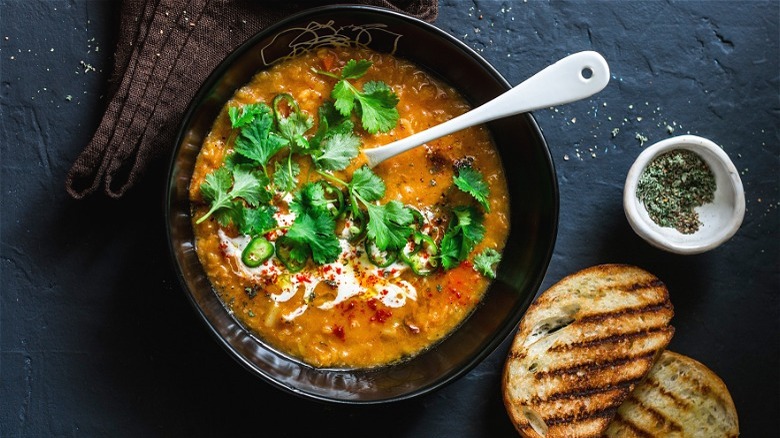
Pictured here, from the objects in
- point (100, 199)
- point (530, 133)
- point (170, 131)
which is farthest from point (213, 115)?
point (530, 133)

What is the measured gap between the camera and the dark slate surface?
3.75m

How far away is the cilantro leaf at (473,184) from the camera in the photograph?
352 cm

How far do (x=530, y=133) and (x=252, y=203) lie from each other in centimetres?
129

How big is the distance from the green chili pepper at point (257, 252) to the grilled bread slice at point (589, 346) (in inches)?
51.5

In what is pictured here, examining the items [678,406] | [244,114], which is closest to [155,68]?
[244,114]

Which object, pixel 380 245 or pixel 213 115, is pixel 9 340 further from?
pixel 380 245

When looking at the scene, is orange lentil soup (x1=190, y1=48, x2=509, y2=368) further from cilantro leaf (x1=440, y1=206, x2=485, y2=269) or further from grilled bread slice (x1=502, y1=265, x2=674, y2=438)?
grilled bread slice (x1=502, y1=265, x2=674, y2=438)

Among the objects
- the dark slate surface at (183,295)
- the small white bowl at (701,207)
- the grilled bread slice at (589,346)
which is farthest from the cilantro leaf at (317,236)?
the small white bowl at (701,207)

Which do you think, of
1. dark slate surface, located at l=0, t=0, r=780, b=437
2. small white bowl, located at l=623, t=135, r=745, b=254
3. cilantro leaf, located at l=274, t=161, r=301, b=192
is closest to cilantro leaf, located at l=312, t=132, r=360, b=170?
cilantro leaf, located at l=274, t=161, r=301, b=192

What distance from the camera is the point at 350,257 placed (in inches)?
141

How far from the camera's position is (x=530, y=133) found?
3432mm

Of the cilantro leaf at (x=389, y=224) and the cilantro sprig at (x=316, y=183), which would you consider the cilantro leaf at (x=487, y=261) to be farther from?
the cilantro leaf at (x=389, y=224)

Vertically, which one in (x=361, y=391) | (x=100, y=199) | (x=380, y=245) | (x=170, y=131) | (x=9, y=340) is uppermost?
(x=170, y=131)

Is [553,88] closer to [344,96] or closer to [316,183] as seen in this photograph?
[344,96]
